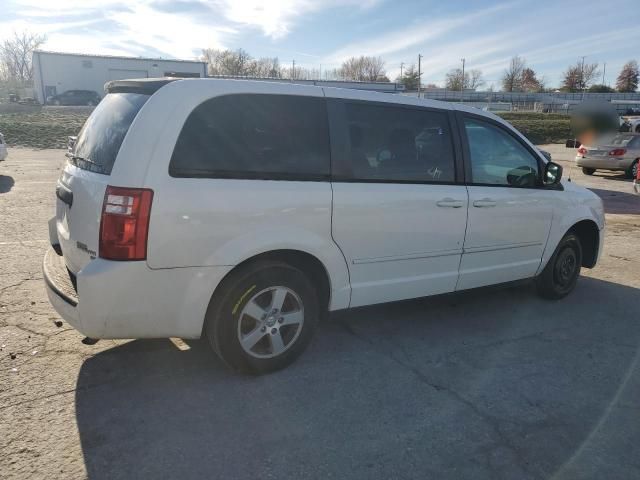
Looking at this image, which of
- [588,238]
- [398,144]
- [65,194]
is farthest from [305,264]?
[588,238]

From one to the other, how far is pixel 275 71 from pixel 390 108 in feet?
297

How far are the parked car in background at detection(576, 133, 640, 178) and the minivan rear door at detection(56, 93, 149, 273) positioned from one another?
17329 millimetres

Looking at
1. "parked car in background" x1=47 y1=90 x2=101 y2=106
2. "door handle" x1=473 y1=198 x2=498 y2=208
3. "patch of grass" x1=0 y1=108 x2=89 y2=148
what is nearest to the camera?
"door handle" x1=473 y1=198 x2=498 y2=208

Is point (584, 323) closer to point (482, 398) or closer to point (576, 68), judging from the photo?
point (482, 398)

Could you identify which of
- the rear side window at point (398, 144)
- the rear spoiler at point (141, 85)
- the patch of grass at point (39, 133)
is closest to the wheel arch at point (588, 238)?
the rear side window at point (398, 144)

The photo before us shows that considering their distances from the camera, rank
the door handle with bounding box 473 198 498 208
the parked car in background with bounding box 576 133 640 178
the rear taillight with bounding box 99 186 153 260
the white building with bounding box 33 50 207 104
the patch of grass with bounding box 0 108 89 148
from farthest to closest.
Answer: the white building with bounding box 33 50 207 104 < the patch of grass with bounding box 0 108 89 148 < the parked car in background with bounding box 576 133 640 178 < the door handle with bounding box 473 198 498 208 < the rear taillight with bounding box 99 186 153 260

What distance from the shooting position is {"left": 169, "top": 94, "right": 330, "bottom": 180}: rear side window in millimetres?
3096

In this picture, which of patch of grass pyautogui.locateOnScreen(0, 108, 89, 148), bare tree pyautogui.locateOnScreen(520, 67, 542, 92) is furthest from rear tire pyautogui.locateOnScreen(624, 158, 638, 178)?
bare tree pyautogui.locateOnScreen(520, 67, 542, 92)

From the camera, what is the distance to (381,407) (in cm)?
323

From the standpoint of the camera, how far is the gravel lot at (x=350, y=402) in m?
2.68

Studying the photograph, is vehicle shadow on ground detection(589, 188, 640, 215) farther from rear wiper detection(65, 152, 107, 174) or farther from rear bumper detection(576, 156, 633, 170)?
rear wiper detection(65, 152, 107, 174)

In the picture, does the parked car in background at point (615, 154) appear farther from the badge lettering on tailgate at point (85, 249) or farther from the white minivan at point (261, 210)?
the badge lettering on tailgate at point (85, 249)

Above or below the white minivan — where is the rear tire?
below

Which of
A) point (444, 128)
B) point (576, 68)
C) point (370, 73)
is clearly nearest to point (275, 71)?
point (370, 73)
